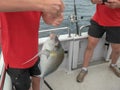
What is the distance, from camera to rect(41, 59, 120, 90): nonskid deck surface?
292 cm

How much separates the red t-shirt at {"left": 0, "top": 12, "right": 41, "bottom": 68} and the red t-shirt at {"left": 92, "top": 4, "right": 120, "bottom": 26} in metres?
1.34

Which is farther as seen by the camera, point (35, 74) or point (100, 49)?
point (100, 49)

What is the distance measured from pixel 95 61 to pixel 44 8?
2554mm

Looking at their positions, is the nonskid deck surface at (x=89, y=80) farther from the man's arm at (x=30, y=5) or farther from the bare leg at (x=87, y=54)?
the man's arm at (x=30, y=5)

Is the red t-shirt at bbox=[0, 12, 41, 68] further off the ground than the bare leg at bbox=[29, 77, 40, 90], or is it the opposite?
the red t-shirt at bbox=[0, 12, 41, 68]

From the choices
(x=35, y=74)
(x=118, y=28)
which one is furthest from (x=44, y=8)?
(x=118, y=28)

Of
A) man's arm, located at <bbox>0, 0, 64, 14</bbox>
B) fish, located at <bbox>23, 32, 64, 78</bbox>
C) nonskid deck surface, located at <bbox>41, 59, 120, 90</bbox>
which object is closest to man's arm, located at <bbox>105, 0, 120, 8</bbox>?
nonskid deck surface, located at <bbox>41, 59, 120, 90</bbox>

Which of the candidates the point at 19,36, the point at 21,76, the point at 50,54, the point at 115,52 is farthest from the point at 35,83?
the point at 115,52

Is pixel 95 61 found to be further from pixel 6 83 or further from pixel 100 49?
pixel 6 83

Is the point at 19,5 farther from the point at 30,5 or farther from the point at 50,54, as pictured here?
the point at 50,54

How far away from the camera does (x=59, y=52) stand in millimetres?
1773

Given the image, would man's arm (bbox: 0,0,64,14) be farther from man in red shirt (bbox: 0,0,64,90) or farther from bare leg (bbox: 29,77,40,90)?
bare leg (bbox: 29,77,40,90)

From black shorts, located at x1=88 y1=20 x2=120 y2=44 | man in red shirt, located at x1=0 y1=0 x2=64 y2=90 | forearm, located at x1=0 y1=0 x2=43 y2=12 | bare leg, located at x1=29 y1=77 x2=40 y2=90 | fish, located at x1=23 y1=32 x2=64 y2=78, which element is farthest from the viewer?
black shorts, located at x1=88 y1=20 x2=120 y2=44

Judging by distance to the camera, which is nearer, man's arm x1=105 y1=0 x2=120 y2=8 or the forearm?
the forearm
